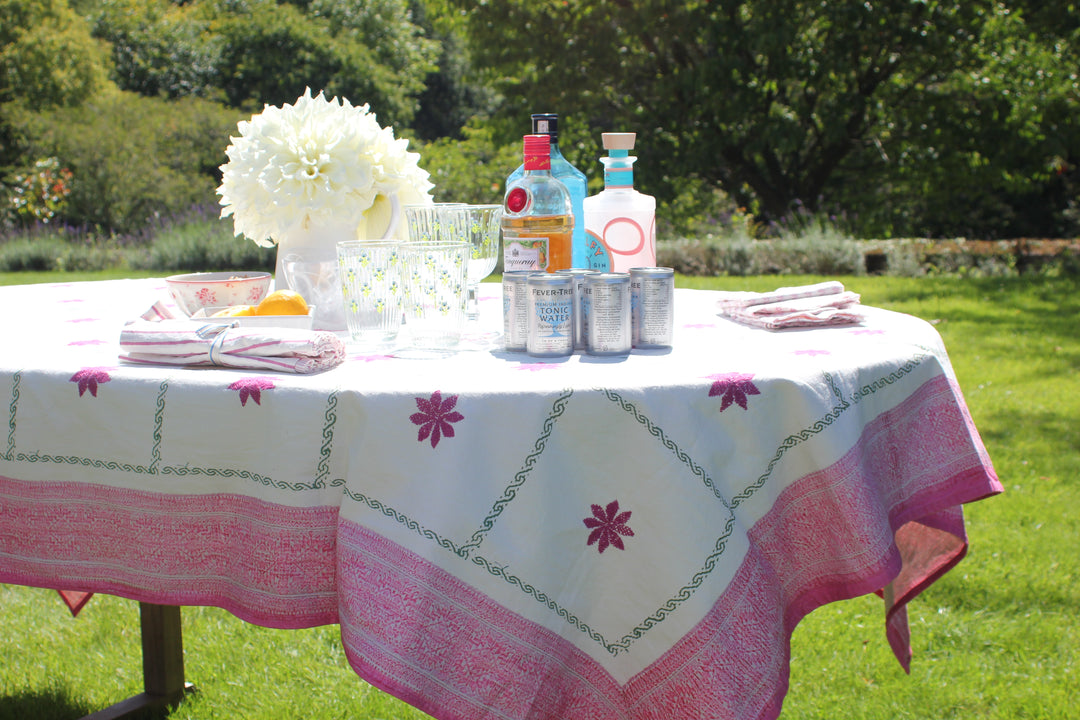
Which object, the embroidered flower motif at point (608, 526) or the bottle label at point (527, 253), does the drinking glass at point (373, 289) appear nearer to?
the bottle label at point (527, 253)

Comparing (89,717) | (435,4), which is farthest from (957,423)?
(435,4)

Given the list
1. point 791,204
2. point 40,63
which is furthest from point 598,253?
point 40,63

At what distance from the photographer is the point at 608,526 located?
121cm

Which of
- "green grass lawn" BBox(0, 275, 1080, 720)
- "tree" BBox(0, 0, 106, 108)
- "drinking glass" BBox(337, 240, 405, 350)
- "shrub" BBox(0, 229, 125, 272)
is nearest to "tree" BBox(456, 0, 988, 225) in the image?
"shrub" BBox(0, 229, 125, 272)

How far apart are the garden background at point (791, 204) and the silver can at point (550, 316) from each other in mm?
1375

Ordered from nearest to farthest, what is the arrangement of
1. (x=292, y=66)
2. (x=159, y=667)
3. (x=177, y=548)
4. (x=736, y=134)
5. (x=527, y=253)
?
(x=177, y=548)
(x=527, y=253)
(x=159, y=667)
(x=736, y=134)
(x=292, y=66)

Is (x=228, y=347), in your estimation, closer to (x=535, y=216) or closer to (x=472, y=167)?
(x=535, y=216)

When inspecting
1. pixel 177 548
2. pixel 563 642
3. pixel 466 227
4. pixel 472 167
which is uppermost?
pixel 472 167

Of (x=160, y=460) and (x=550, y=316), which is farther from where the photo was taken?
(x=550, y=316)

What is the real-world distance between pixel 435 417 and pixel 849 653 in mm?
1907

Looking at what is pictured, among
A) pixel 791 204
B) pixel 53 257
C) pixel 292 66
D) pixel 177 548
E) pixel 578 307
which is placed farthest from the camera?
pixel 292 66

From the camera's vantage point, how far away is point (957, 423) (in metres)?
1.41

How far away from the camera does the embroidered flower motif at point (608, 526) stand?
1.21 meters

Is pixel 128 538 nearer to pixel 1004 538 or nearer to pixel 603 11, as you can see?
pixel 1004 538
